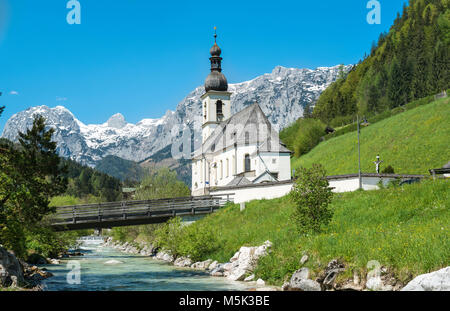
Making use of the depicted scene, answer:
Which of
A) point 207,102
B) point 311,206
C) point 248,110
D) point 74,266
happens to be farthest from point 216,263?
point 207,102

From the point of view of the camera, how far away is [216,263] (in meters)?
27.1

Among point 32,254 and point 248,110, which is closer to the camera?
point 32,254

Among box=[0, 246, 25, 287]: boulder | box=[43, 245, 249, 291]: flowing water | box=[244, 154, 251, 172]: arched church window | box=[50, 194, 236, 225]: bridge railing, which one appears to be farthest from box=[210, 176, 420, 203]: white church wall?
box=[0, 246, 25, 287]: boulder

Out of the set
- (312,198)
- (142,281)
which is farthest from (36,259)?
(312,198)

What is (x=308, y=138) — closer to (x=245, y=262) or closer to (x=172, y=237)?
(x=172, y=237)

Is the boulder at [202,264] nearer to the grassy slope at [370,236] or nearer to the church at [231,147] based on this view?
the grassy slope at [370,236]

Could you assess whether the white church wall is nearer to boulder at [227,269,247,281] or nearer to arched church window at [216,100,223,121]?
boulder at [227,269,247,281]

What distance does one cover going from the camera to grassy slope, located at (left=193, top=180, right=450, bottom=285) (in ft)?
44.5

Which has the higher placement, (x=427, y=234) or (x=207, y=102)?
(x=207, y=102)

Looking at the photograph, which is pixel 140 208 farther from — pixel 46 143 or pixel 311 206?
pixel 311 206

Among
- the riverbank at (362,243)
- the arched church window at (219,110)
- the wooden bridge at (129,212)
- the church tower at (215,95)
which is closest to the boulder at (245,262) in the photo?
the riverbank at (362,243)

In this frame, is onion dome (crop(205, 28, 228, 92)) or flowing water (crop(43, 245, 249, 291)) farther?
onion dome (crop(205, 28, 228, 92))
